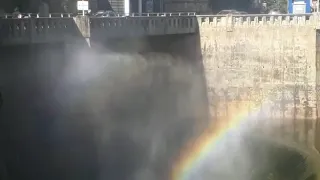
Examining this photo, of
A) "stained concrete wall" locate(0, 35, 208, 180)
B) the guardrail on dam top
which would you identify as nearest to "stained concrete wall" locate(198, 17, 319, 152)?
"stained concrete wall" locate(0, 35, 208, 180)

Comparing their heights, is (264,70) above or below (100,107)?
above

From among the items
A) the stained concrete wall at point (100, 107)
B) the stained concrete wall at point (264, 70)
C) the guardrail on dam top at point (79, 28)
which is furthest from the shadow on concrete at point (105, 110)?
the stained concrete wall at point (264, 70)

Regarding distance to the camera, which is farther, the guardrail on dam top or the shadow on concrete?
the shadow on concrete

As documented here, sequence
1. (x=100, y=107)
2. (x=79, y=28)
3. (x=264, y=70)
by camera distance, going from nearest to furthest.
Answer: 1. (x=79, y=28)
2. (x=100, y=107)
3. (x=264, y=70)

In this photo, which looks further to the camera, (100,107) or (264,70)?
(264,70)

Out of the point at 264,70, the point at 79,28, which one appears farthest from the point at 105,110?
the point at 264,70

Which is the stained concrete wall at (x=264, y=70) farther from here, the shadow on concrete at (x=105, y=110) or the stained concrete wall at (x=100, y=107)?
the stained concrete wall at (x=100, y=107)

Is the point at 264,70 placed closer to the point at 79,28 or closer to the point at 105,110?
the point at 105,110

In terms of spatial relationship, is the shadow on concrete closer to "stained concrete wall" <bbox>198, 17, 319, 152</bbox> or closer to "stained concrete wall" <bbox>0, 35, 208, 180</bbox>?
"stained concrete wall" <bbox>0, 35, 208, 180</bbox>

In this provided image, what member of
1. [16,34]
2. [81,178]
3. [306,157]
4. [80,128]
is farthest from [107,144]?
[306,157]
